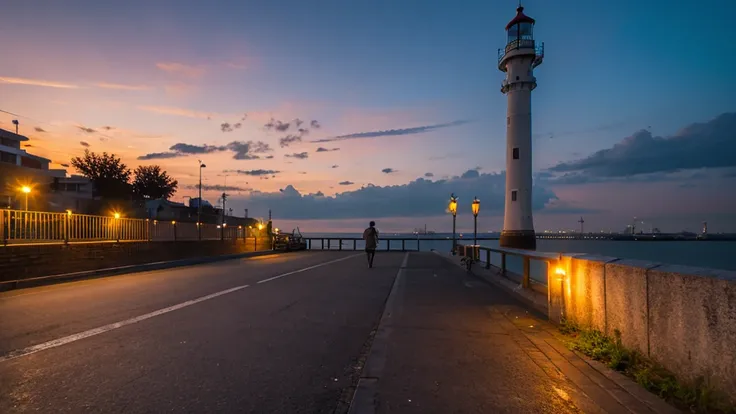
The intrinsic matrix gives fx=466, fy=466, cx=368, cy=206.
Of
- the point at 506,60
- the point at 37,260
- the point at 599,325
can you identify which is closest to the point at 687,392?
the point at 599,325

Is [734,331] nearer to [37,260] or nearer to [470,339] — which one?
[470,339]

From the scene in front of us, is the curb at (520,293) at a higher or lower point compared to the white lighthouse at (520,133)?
lower

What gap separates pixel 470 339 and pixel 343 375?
2.63 metres

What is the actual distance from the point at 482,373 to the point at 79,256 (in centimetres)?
1573

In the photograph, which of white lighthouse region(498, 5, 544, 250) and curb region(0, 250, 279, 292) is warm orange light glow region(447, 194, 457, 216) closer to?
white lighthouse region(498, 5, 544, 250)

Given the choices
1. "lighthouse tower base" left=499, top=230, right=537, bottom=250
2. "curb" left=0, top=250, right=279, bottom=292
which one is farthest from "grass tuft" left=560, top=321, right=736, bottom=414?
"lighthouse tower base" left=499, top=230, right=537, bottom=250

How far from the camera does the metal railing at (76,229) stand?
13.9 m

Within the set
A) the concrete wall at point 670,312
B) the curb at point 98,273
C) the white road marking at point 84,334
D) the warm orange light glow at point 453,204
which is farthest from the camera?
the warm orange light glow at point 453,204

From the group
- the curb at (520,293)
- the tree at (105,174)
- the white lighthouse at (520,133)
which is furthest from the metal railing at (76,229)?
the tree at (105,174)

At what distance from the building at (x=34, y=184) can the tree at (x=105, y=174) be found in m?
4.40

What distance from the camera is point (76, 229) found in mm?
16719

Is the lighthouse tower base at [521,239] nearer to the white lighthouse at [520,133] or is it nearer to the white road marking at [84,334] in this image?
the white lighthouse at [520,133]

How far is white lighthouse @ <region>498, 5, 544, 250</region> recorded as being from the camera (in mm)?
42750

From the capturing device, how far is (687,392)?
420 centimetres
